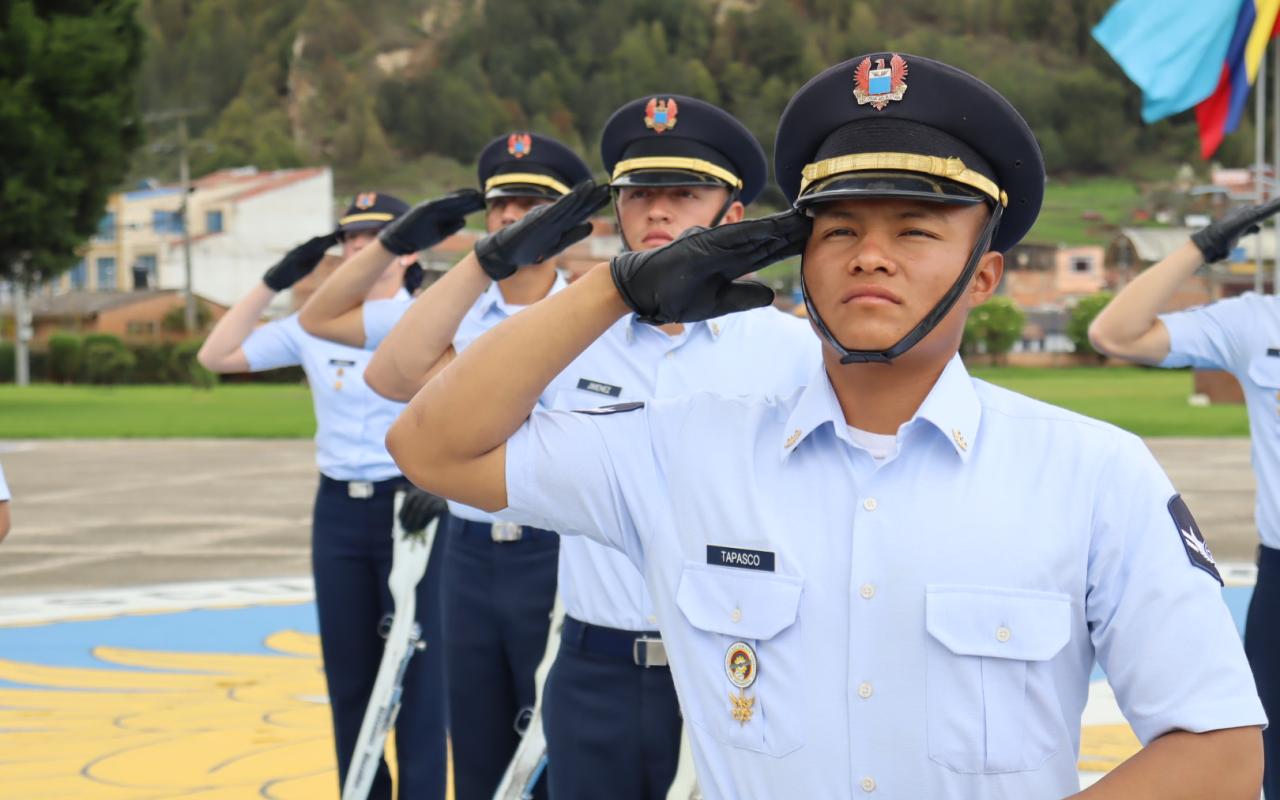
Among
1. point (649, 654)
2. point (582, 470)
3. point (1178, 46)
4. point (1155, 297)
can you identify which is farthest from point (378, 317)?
point (1178, 46)

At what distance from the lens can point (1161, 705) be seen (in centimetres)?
178

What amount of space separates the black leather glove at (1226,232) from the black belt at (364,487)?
2.74 meters

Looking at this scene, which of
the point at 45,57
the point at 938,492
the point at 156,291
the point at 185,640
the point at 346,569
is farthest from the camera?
the point at 156,291

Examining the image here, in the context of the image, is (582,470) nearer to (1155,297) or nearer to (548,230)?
(548,230)

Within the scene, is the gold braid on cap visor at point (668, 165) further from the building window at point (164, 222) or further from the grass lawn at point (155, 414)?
the building window at point (164, 222)

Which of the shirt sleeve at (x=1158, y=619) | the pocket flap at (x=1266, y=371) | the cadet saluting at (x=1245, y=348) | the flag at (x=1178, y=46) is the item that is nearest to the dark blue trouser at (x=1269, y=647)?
the cadet saluting at (x=1245, y=348)

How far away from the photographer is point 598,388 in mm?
3793

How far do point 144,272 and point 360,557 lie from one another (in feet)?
287

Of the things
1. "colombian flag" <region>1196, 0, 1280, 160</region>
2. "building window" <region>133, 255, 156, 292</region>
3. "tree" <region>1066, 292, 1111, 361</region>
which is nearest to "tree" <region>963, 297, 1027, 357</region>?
"tree" <region>1066, 292, 1111, 361</region>

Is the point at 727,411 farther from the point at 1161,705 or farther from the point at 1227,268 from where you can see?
the point at 1227,268

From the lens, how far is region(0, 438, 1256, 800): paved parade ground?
19.9 feet

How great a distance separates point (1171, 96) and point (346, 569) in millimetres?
10779

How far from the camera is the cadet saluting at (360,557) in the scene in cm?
528

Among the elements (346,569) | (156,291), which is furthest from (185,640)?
(156,291)
